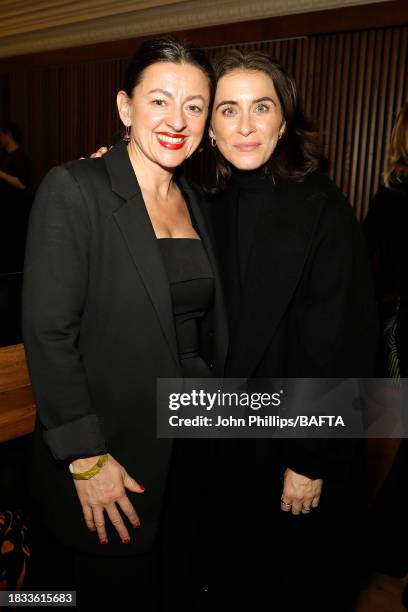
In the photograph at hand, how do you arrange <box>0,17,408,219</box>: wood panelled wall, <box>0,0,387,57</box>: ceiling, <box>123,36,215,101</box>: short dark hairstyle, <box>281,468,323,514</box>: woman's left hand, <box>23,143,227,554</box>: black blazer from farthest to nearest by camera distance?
<box>0,0,387,57</box>: ceiling < <box>0,17,408,219</box>: wood panelled wall < <box>281,468,323,514</box>: woman's left hand < <box>123,36,215,101</box>: short dark hairstyle < <box>23,143,227,554</box>: black blazer

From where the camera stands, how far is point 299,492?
162cm

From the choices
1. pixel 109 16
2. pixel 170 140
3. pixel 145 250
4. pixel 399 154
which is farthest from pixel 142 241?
pixel 109 16

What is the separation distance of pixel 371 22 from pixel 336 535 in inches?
190

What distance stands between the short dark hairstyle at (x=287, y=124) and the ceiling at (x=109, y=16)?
13.4 feet

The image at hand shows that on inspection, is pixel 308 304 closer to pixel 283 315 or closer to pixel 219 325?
pixel 283 315

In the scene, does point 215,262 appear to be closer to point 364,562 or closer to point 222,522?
point 222,522

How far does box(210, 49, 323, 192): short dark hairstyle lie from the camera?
1661 mm

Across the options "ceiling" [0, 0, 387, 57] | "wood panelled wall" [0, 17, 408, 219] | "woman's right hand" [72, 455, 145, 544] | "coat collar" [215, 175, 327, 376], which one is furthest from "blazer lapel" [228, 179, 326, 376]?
"ceiling" [0, 0, 387, 57]

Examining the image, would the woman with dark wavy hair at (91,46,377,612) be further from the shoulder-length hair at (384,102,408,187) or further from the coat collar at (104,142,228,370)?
the shoulder-length hair at (384,102,408,187)

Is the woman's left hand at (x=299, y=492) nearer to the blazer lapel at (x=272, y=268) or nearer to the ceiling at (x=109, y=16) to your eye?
the blazer lapel at (x=272, y=268)

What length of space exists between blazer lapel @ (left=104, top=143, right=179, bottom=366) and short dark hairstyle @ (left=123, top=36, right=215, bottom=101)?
0.34 m

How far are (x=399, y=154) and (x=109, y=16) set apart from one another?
572cm

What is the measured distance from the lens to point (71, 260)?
1.30m

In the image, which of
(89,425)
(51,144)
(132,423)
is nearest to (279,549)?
(132,423)
